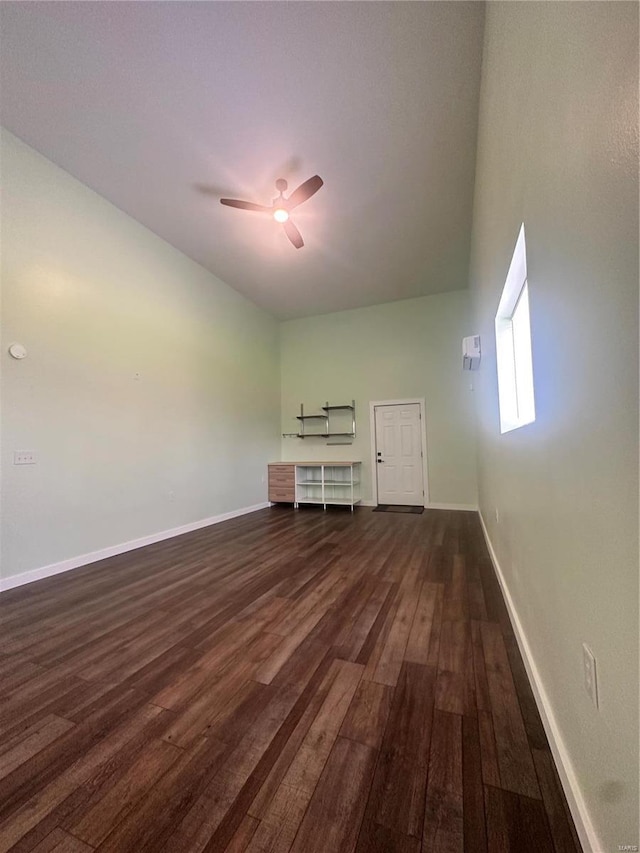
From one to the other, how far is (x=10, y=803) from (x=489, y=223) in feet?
12.2

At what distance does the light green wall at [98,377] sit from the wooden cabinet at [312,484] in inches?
44.8

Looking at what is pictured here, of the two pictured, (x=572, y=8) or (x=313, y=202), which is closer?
(x=572, y=8)

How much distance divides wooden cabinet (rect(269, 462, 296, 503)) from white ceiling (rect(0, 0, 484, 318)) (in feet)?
12.6

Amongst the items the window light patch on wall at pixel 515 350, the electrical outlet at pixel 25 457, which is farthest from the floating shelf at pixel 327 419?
the electrical outlet at pixel 25 457

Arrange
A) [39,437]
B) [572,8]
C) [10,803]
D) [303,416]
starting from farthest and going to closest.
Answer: [303,416]
[39,437]
[10,803]
[572,8]

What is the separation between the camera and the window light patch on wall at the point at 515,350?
1.75 m

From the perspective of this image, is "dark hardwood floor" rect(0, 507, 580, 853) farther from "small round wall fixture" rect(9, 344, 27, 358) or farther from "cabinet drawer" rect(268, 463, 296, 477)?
"cabinet drawer" rect(268, 463, 296, 477)

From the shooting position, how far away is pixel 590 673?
0.83 m

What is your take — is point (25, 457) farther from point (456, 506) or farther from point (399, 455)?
point (456, 506)

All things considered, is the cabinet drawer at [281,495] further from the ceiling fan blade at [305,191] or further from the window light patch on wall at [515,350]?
the ceiling fan blade at [305,191]

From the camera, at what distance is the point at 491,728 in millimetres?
1245

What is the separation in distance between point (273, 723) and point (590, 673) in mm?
1107

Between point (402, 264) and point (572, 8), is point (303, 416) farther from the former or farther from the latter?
point (572, 8)

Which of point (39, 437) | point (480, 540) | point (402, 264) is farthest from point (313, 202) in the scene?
point (480, 540)
